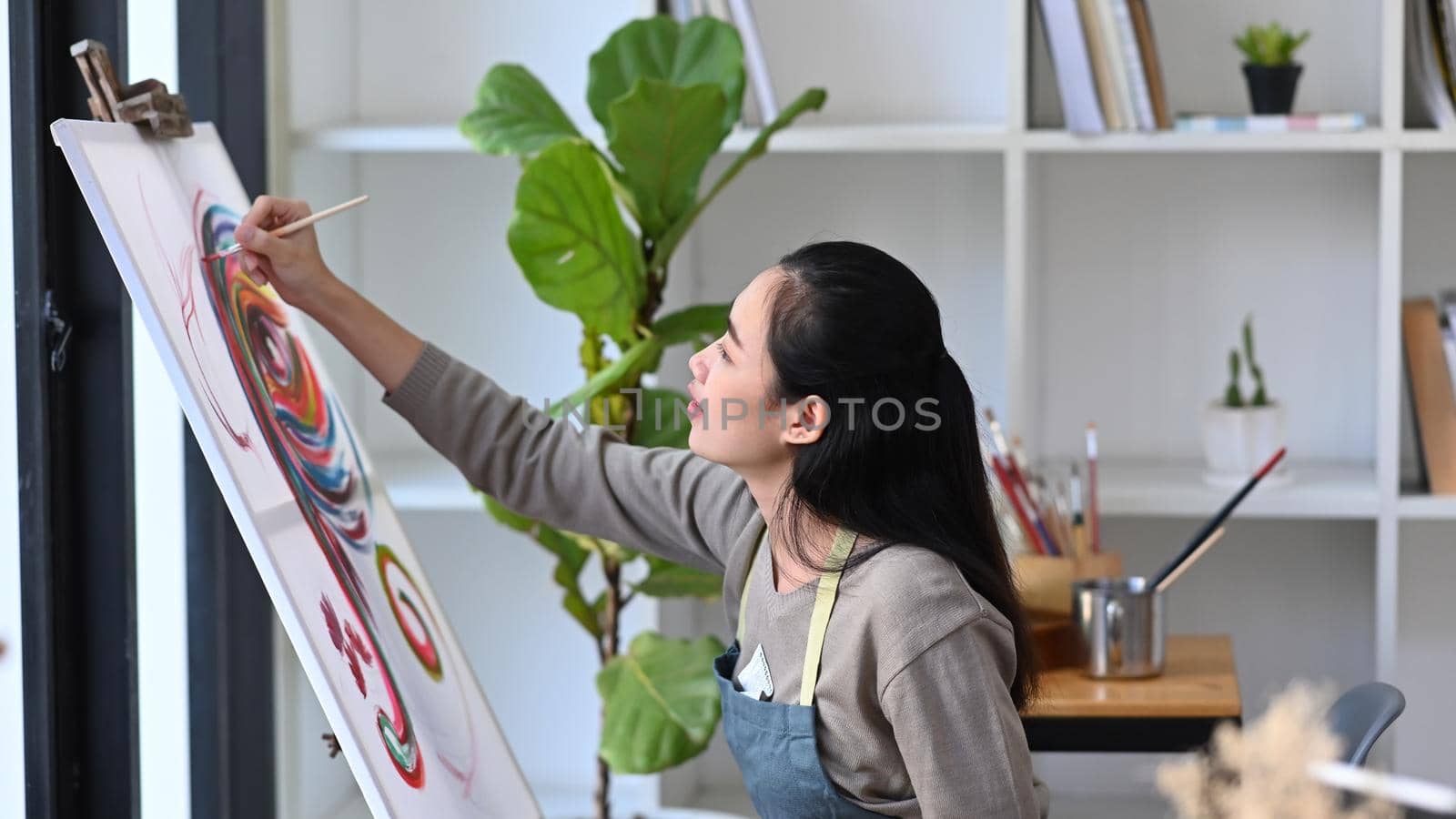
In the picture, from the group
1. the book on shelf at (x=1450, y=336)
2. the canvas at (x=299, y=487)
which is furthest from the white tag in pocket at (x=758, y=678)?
the book on shelf at (x=1450, y=336)

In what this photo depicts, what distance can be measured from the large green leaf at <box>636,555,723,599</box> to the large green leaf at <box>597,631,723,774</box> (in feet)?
0.20

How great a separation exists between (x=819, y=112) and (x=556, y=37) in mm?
443

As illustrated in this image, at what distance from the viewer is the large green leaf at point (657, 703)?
1.81 metres

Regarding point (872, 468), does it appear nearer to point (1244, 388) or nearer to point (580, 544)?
point (580, 544)

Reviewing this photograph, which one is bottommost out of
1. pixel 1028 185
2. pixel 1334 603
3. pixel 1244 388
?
pixel 1334 603

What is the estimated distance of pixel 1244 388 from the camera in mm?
2375

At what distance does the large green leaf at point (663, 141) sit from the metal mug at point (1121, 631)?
2.30 ft

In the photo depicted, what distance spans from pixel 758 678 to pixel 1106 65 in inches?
48.5

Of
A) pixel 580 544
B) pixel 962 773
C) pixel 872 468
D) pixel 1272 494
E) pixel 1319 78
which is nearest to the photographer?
pixel 962 773

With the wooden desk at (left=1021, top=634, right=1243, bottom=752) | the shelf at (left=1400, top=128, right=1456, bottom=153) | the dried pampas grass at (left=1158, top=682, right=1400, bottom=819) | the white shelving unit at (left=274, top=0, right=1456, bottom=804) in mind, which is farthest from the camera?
the white shelving unit at (left=274, top=0, right=1456, bottom=804)

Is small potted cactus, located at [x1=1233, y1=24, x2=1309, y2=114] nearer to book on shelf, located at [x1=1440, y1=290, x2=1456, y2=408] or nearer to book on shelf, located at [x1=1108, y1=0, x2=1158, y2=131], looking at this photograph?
book on shelf, located at [x1=1108, y1=0, x2=1158, y2=131]

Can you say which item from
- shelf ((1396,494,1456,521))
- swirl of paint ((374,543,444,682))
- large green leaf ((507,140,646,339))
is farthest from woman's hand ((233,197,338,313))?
shelf ((1396,494,1456,521))

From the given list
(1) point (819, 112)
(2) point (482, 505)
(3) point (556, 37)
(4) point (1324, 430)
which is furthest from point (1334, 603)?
(3) point (556, 37)

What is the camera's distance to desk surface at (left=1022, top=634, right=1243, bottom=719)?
1.68 m
